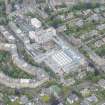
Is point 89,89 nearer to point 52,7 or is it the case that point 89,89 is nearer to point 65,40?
point 65,40

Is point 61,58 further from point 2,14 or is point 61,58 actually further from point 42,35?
point 2,14

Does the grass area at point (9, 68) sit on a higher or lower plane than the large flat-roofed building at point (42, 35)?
lower

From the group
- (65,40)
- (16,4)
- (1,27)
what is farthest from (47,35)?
(16,4)

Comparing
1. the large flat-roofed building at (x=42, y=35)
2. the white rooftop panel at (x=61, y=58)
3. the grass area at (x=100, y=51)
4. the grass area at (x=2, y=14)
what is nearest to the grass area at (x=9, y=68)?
the white rooftop panel at (x=61, y=58)

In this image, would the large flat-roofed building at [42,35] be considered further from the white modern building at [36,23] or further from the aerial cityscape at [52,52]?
the white modern building at [36,23]

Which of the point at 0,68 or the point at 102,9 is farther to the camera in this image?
the point at 102,9

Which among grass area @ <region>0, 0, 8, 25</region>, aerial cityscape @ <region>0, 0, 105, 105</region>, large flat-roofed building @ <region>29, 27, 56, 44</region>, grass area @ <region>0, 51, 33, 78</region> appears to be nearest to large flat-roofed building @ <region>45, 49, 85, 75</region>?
aerial cityscape @ <region>0, 0, 105, 105</region>

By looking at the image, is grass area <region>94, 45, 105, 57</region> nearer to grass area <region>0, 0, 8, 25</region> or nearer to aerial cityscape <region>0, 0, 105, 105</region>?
aerial cityscape <region>0, 0, 105, 105</region>

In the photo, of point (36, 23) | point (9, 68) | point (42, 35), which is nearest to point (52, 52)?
point (42, 35)
